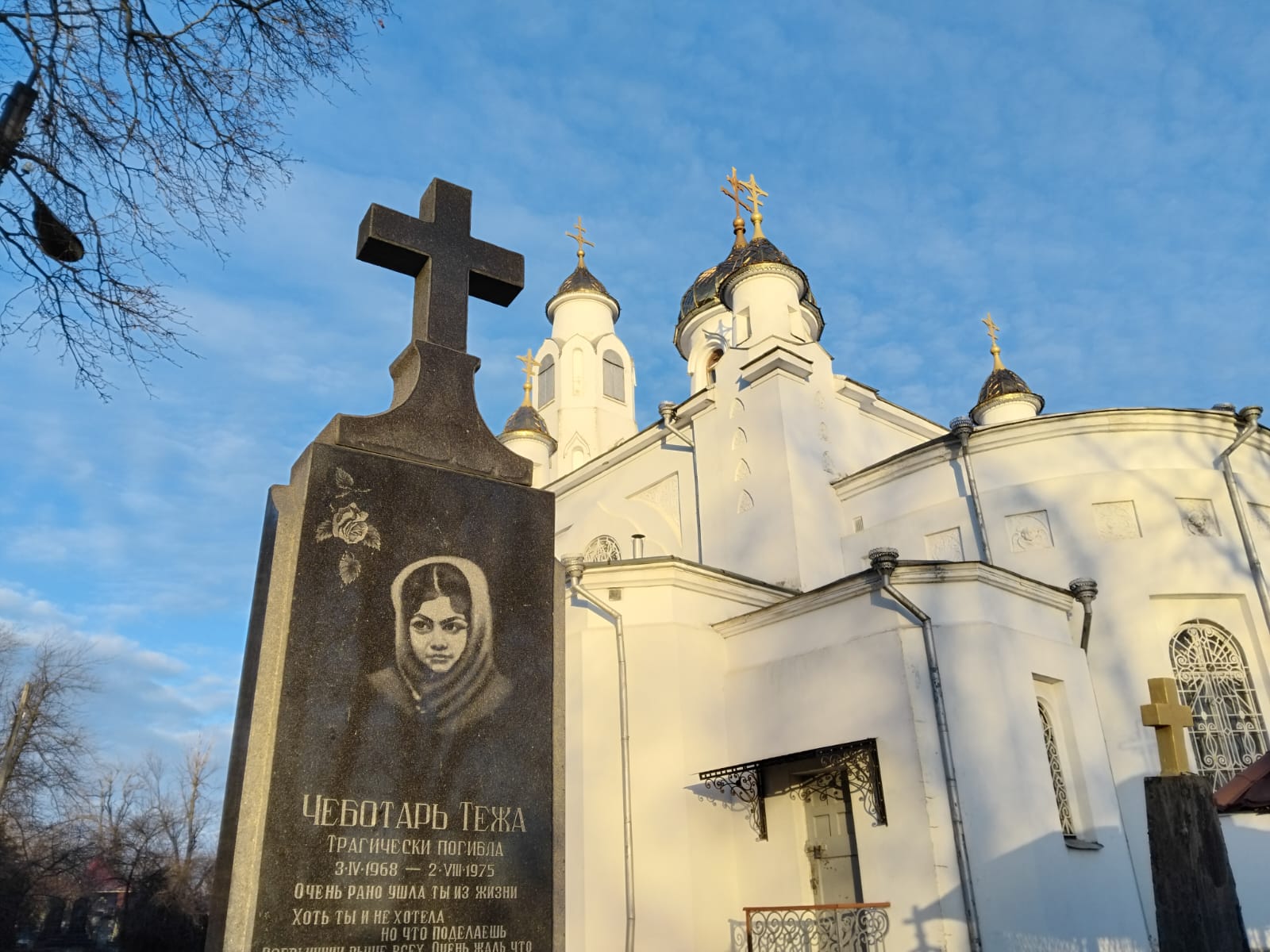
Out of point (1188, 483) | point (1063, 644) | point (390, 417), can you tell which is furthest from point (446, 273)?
point (1188, 483)

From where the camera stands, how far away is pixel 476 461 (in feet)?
17.3

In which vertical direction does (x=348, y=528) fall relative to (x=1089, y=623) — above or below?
below

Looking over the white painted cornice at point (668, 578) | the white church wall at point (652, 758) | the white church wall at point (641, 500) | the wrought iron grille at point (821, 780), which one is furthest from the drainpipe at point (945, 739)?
Result: the white church wall at point (641, 500)

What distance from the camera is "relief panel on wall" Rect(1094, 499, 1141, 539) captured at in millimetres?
13742

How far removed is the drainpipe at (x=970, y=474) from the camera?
1416cm

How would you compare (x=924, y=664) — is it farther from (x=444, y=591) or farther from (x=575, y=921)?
(x=444, y=591)

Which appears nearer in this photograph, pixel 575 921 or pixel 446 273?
pixel 446 273

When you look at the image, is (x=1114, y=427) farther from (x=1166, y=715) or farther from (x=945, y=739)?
(x=1166, y=715)

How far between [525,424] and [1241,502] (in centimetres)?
1533

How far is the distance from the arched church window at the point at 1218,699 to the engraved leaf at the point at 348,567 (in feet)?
38.8

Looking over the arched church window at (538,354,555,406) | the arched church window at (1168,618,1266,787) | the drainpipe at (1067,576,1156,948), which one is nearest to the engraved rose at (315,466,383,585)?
the drainpipe at (1067,576,1156,948)

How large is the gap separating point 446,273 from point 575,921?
29.2 feet

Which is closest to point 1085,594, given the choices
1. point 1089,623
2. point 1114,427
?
point 1089,623

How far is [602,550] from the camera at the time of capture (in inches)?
782
